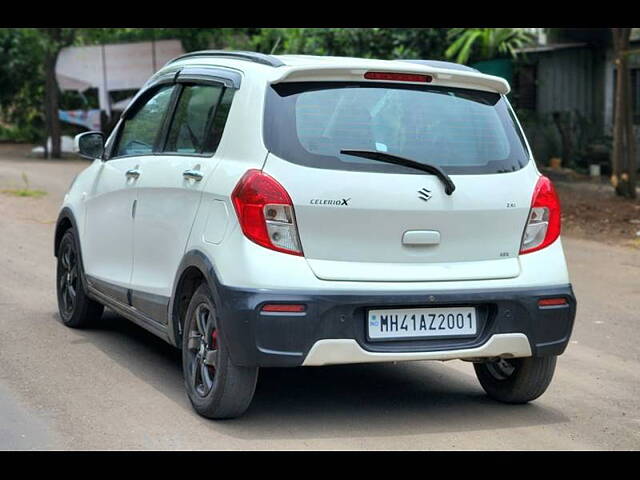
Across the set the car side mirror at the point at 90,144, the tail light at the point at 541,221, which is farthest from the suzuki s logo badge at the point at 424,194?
the car side mirror at the point at 90,144

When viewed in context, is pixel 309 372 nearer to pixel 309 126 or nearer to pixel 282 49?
pixel 309 126

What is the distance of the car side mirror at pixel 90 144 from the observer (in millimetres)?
7480

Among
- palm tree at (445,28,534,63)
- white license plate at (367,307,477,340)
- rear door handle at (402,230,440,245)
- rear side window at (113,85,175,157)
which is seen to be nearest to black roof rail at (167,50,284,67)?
rear side window at (113,85,175,157)

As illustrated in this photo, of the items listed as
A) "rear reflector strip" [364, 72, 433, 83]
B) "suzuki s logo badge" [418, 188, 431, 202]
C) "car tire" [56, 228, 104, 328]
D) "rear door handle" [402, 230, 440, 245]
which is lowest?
"car tire" [56, 228, 104, 328]

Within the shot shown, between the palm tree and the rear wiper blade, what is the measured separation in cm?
1530

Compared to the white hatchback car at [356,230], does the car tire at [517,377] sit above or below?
below

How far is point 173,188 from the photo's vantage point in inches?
244

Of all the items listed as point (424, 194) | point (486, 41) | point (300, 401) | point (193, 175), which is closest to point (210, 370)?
point (300, 401)

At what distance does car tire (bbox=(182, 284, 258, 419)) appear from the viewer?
547 centimetres

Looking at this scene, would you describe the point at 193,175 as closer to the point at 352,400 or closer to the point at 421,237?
the point at 421,237

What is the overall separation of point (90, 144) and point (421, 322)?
301cm

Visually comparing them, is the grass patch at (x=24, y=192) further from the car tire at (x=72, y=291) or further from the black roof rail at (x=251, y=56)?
the black roof rail at (x=251, y=56)

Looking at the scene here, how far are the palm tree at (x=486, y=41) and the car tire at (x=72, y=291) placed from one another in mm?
13498

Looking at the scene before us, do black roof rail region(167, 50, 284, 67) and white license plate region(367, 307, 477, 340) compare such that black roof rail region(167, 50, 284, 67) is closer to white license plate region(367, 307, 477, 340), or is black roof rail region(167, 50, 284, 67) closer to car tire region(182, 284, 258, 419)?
car tire region(182, 284, 258, 419)
